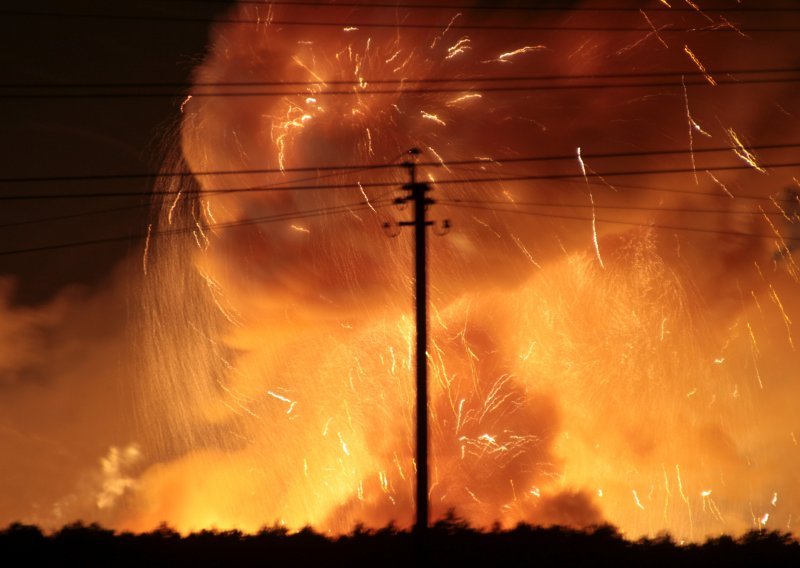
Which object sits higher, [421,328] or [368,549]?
[421,328]

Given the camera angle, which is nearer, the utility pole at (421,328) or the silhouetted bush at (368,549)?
the utility pole at (421,328)

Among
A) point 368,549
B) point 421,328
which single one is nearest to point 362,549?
point 368,549

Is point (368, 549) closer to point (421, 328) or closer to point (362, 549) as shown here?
point (362, 549)

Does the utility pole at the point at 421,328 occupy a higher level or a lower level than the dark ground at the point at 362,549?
higher

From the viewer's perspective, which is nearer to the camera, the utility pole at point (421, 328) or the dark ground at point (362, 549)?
the utility pole at point (421, 328)

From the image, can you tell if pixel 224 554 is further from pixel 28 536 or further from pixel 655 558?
pixel 655 558

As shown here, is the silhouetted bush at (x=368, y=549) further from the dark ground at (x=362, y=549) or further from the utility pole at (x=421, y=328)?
the utility pole at (x=421, y=328)

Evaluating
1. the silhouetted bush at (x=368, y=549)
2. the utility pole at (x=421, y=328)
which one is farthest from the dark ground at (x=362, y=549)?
the utility pole at (x=421, y=328)
